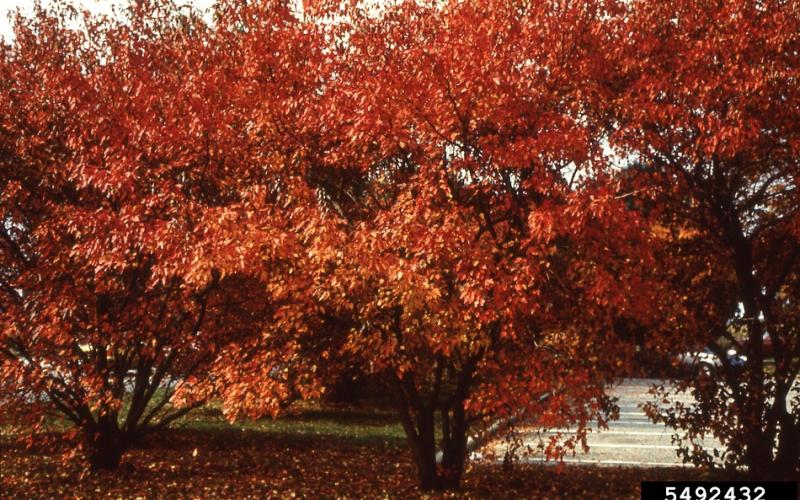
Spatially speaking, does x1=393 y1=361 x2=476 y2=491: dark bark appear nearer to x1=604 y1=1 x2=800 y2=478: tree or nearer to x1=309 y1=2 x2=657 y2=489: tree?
x1=309 y1=2 x2=657 y2=489: tree

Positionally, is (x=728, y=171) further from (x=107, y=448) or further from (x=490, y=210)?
(x=107, y=448)

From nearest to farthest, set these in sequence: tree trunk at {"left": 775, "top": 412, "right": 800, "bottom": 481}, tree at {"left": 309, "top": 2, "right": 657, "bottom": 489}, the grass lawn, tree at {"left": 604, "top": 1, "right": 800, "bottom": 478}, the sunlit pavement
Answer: tree at {"left": 309, "top": 2, "right": 657, "bottom": 489}
tree at {"left": 604, "top": 1, "right": 800, "bottom": 478}
tree trunk at {"left": 775, "top": 412, "right": 800, "bottom": 481}
the grass lawn
the sunlit pavement

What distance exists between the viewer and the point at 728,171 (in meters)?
11.3

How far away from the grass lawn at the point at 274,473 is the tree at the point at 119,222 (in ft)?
3.02

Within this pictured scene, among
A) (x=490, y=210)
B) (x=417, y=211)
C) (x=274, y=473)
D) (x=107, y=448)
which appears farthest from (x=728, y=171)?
(x=107, y=448)

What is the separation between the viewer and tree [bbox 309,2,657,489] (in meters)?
8.51

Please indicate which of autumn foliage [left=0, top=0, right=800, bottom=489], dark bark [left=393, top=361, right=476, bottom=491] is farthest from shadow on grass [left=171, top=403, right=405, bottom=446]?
autumn foliage [left=0, top=0, right=800, bottom=489]

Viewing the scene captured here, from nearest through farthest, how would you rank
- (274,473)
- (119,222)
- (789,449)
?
(119,222) < (789,449) < (274,473)

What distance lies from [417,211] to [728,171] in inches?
197

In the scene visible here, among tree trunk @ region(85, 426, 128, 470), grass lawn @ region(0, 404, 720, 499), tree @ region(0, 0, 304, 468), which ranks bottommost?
grass lawn @ region(0, 404, 720, 499)

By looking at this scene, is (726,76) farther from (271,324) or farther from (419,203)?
(271,324)

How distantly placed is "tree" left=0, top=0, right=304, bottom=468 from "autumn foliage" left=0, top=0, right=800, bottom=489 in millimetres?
46

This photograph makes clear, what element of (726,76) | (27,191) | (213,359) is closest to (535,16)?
(726,76)

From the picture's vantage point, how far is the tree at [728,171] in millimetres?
9406
